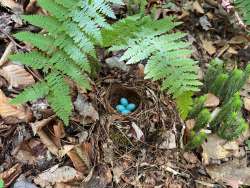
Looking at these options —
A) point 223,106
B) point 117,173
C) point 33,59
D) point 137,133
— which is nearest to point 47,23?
point 33,59

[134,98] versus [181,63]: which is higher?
[181,63]

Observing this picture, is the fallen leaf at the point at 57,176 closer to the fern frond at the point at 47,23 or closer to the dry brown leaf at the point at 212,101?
the fern frond at the point at 47,23

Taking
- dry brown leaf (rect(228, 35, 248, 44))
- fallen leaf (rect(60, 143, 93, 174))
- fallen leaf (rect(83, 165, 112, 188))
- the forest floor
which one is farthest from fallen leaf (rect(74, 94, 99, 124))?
dry brown leaf (rect(228, 35, 248, 44))

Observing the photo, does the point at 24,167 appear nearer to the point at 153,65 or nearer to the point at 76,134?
the point at 76,134

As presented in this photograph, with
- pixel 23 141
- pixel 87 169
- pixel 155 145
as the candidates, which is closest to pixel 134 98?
pixel 155 145

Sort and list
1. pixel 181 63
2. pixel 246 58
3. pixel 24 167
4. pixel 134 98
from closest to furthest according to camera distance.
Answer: pixel 24 167 → pixel 181 63 → pixel 134 98 → pixel 246 58

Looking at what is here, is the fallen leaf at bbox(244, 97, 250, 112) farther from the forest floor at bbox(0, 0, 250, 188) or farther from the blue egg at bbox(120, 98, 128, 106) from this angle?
the blue egg at bbox(120, 98, 128, 106)

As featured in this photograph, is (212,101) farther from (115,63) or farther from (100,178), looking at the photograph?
(100,178)

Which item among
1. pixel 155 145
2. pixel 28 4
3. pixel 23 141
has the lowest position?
pixel 155 145
